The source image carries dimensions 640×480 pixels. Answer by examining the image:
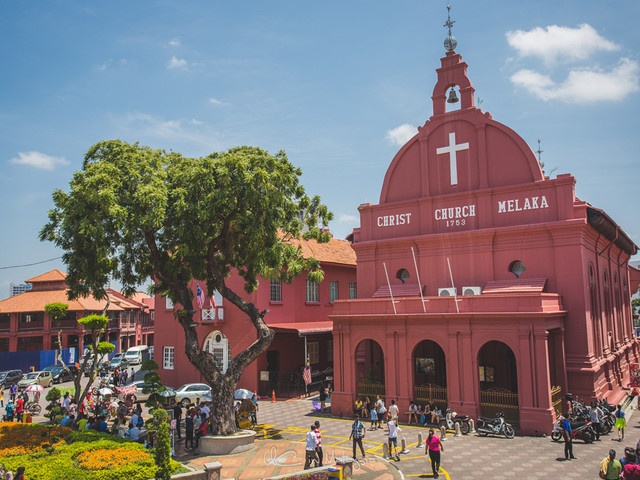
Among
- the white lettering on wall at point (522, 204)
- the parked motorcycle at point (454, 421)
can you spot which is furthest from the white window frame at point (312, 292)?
the parked motorcycle at point (454, 421)

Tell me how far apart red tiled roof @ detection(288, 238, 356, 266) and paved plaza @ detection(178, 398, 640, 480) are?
16638 millimetres

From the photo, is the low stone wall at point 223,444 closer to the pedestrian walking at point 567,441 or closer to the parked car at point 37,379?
the pedestrian walking at point 567,441

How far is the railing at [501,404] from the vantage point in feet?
72.2

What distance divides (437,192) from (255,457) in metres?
16.9

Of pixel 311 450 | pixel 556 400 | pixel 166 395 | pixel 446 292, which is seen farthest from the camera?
pixel 166 395

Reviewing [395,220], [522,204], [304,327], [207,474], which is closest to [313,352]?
[304,327]

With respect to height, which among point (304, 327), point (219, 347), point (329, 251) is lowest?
point (219, 347)

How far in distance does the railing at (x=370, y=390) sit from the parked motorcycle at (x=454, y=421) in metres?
3.85

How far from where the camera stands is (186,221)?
19797mm

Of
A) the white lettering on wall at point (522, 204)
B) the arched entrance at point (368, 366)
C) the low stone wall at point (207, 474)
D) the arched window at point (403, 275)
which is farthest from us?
the arched window at point (403, 275)

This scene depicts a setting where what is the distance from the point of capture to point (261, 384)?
32.7 m

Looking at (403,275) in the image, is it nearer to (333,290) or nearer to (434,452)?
(333,290)

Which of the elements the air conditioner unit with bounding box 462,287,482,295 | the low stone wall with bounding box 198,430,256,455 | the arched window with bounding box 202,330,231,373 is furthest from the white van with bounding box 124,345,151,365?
the air conditioner unit with bounding box 462,287,482,295

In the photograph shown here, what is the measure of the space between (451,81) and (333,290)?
59.4 feet
